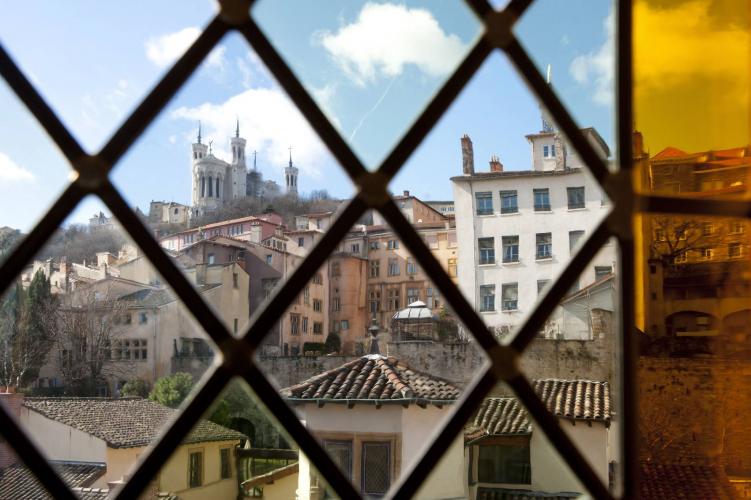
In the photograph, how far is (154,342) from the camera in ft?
46.7

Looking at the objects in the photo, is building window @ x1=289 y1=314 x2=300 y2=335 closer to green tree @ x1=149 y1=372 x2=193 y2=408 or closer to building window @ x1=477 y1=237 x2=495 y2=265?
green tree @ x1=149 y1=372 x2=193 y2=408

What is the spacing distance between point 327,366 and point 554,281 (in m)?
12.6

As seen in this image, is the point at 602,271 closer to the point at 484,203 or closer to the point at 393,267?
the point at 484,203

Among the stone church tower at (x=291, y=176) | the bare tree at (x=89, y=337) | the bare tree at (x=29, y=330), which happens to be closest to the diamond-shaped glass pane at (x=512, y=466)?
the bare tree at (x=29, y=330)

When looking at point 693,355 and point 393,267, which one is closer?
point 693,355

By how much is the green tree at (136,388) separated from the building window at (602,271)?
25.8 feet

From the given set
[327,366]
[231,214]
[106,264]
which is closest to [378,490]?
[327,366]

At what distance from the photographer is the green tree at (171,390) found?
11992mm

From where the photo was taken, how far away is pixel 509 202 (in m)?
12.8

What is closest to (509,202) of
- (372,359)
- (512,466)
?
(512,466)

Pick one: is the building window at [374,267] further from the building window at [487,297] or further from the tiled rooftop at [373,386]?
the tiled rooftop at [373,386]

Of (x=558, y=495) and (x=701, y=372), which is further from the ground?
(x=701, y=372)

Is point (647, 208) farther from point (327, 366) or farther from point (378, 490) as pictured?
point (327, 366)

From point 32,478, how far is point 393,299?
495 inches
